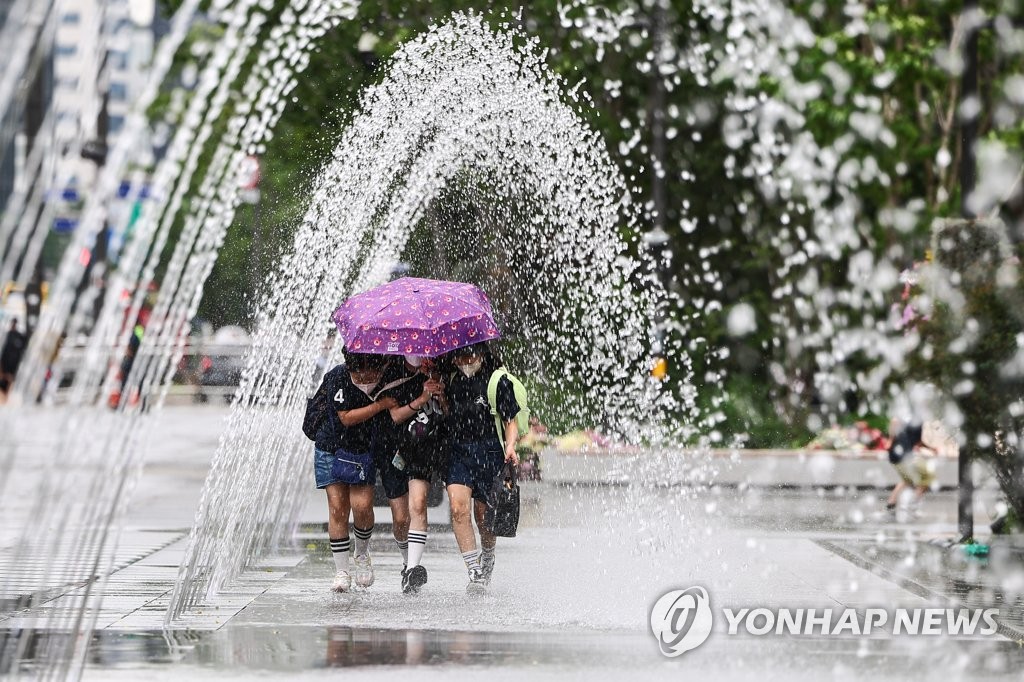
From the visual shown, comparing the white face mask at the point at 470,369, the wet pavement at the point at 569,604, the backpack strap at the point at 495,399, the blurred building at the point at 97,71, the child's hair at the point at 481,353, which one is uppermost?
the blurred building at the point at 97,71

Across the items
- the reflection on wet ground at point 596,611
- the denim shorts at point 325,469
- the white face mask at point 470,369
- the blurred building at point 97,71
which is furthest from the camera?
the denim shorts at point 325,469

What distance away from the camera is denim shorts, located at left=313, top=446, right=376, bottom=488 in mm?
10875

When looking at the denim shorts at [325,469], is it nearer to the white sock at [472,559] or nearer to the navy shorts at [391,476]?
the navy shorts at [391,476]

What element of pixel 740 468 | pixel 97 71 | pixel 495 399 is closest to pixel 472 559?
pixel 495 399

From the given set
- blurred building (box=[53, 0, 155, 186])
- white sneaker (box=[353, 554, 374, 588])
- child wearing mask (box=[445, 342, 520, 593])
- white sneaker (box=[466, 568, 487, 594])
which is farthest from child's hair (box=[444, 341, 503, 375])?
blurred building (box=[53, 0, 155, 186])

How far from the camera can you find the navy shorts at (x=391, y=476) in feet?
35.9

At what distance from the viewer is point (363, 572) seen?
10.9 meters

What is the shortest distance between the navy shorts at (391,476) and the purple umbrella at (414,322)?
0.76m

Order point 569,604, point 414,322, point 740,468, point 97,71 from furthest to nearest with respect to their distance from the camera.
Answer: point 740,468
point 414,322
point 569,604
point 97,71

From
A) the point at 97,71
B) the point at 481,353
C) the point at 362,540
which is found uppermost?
the point at 97,71

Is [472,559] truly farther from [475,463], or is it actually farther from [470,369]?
[470,369]

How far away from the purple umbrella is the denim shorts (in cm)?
75

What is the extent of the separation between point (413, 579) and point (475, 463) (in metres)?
0.80

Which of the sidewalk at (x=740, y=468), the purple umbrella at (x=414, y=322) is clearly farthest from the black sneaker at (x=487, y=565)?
the sidewalk at (x=740, y=468)
